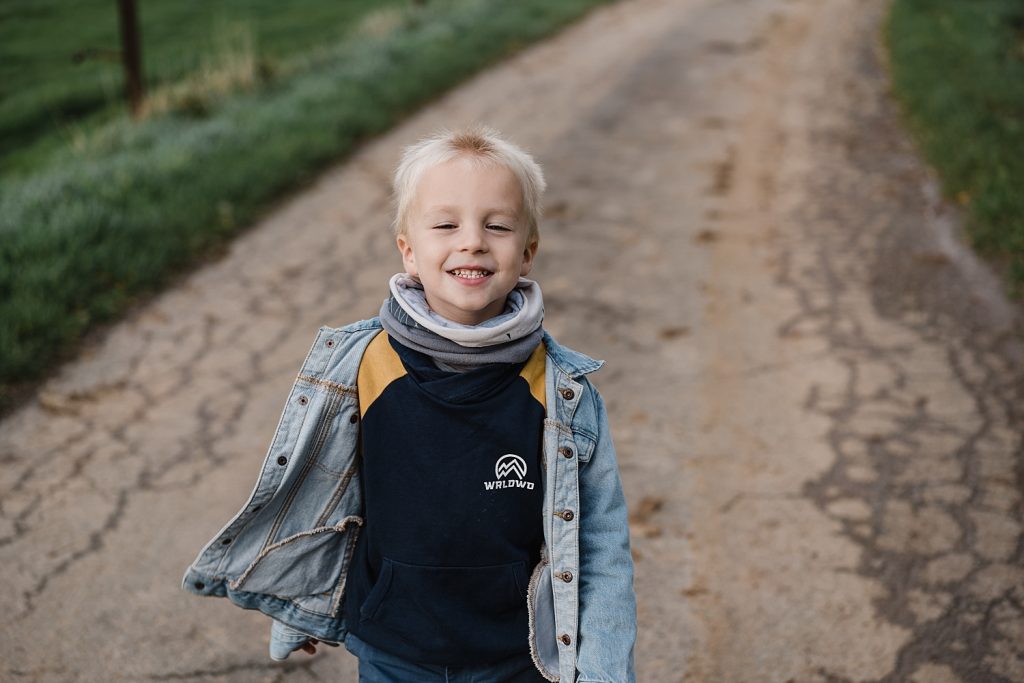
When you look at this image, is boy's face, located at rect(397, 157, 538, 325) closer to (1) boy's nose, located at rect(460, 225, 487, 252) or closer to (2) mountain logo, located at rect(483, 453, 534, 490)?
(1) boy's nose, located at rect(460, 225, 487, 252)

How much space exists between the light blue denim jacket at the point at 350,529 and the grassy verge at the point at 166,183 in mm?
2681

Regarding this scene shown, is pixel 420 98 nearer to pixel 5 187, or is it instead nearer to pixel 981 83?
pixel 5 187

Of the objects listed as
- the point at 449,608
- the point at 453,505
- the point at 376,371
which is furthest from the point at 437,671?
the point at 376,371

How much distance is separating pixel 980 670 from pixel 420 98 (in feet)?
23.7

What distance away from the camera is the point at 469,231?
1.86 metres

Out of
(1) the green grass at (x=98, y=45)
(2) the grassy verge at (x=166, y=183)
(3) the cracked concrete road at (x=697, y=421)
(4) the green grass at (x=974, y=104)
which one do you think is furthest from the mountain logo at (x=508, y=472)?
(1) the green grass at (x=98, y=45)

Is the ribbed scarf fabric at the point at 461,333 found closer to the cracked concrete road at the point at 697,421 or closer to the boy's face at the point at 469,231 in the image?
the boy's face at the point at 469,231

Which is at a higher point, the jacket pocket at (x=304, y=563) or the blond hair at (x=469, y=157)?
the blond hair at (x=469, y=157)

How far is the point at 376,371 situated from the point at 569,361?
1.27 ft

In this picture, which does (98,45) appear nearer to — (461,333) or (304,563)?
(304,563)

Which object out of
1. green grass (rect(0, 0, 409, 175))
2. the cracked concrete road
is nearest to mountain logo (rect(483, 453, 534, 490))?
the cracked concrete road

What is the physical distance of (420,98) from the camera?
8.92 meters

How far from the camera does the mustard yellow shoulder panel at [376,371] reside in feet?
6.40

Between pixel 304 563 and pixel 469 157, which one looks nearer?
pixel 469 157
